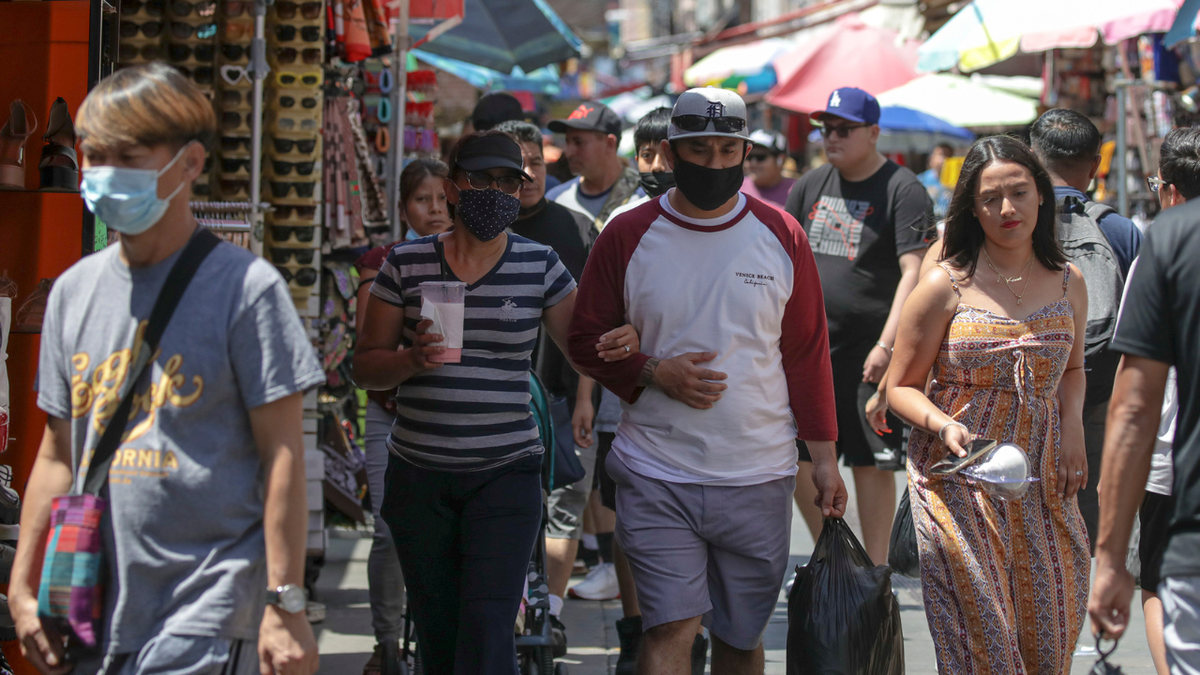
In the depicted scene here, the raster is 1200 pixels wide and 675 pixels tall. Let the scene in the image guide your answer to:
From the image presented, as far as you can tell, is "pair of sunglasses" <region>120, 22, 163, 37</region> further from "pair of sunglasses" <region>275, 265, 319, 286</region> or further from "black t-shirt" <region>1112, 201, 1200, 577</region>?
"black t-shirt" <region>1112, 201, 1200, 577</region>

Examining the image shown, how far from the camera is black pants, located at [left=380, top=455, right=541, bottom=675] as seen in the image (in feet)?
12.2

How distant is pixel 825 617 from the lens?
3.73 m

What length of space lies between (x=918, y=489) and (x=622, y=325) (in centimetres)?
108

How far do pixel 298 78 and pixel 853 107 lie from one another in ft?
9.23

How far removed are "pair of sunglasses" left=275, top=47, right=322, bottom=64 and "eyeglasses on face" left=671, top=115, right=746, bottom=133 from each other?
11.1 ft

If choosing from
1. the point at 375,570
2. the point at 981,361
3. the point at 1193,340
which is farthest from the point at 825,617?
the point at 375,570

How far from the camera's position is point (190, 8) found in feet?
19.7

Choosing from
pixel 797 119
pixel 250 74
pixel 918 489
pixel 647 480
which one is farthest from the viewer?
pixel 797 119

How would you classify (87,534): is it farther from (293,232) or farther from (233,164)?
(293,232)

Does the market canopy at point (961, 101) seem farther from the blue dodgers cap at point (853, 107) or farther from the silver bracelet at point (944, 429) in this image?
the silver bracelet at point (944, 429)

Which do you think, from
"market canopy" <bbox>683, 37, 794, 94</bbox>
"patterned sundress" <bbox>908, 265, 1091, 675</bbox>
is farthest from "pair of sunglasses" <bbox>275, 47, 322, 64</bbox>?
"market canopy" <bbox>683, 37, 794, 94</bbox>

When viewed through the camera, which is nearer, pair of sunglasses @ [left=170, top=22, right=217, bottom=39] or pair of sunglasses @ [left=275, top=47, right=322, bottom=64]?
pair of sunglasses @ [left=170, top=22, right=217, bottom=39]

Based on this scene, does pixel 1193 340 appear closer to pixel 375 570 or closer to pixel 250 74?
pixel 375 570

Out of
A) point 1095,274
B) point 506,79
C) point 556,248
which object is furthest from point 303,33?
point 506,79
